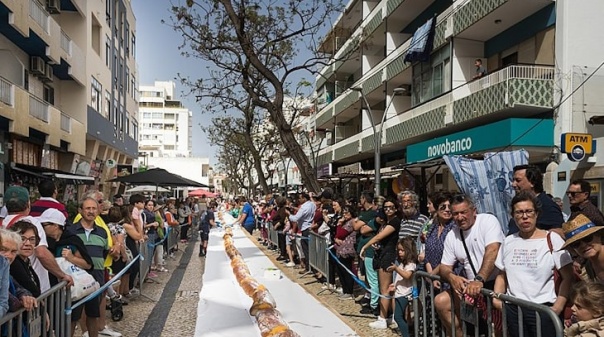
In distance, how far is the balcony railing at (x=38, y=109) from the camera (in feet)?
60.7

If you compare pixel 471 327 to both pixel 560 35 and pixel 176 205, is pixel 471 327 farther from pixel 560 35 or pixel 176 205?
pixel 176 205

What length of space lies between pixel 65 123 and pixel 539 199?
72.1ft

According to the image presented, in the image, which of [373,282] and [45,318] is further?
[373,282]

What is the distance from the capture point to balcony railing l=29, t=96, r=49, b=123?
60.7ft

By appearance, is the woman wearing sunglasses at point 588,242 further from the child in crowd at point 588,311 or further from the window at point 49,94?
the window at point 49,94

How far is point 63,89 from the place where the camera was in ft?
82.6

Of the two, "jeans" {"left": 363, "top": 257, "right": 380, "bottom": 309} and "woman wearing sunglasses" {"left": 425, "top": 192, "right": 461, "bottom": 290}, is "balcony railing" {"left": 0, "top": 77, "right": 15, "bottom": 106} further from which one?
"woman wearing sunglasses" {"left": 425, "top": 192, "right": 461, "bottom": 290}

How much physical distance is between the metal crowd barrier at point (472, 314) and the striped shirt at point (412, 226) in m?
1.28

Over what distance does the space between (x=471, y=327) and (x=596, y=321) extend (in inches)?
56.8

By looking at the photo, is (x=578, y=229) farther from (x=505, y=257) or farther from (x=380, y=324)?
Answer: (x=380, y=324)

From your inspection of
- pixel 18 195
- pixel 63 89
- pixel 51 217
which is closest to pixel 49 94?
pixel 63 89

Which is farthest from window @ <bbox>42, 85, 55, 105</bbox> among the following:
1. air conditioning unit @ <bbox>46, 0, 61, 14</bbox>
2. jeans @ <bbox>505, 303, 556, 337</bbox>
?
jeans @ <bbox>505, 303, 556, 337</bbox>

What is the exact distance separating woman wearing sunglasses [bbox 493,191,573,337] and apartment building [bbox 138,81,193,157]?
407ft

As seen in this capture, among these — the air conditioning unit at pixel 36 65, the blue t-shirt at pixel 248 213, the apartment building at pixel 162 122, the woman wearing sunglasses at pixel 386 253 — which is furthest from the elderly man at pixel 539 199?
the apartment building at pixel 162 122
